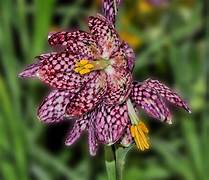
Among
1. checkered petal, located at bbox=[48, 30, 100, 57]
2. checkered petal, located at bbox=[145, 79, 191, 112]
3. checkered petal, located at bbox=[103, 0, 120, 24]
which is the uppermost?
checkered petal, located at bbox=[103, 0, 120, 24]

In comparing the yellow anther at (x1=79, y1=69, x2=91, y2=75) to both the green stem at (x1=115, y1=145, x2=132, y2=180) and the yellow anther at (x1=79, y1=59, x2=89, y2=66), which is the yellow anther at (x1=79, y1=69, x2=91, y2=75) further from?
the green stem at (x1=115, y1=145, x2=132, y2=180)

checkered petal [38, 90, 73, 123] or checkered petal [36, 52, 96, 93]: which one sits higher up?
checkered petal [36, 52, 96, 93]

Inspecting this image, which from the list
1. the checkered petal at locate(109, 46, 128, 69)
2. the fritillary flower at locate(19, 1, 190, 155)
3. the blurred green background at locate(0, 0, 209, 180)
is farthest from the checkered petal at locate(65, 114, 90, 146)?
the blurred green background at locate(0, 0, 209, 180)

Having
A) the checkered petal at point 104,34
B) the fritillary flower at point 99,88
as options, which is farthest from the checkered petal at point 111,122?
the checkered petal at point 104,34

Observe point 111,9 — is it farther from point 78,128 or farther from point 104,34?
point 78,128

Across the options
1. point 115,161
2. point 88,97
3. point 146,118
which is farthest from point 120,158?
point 146,118
